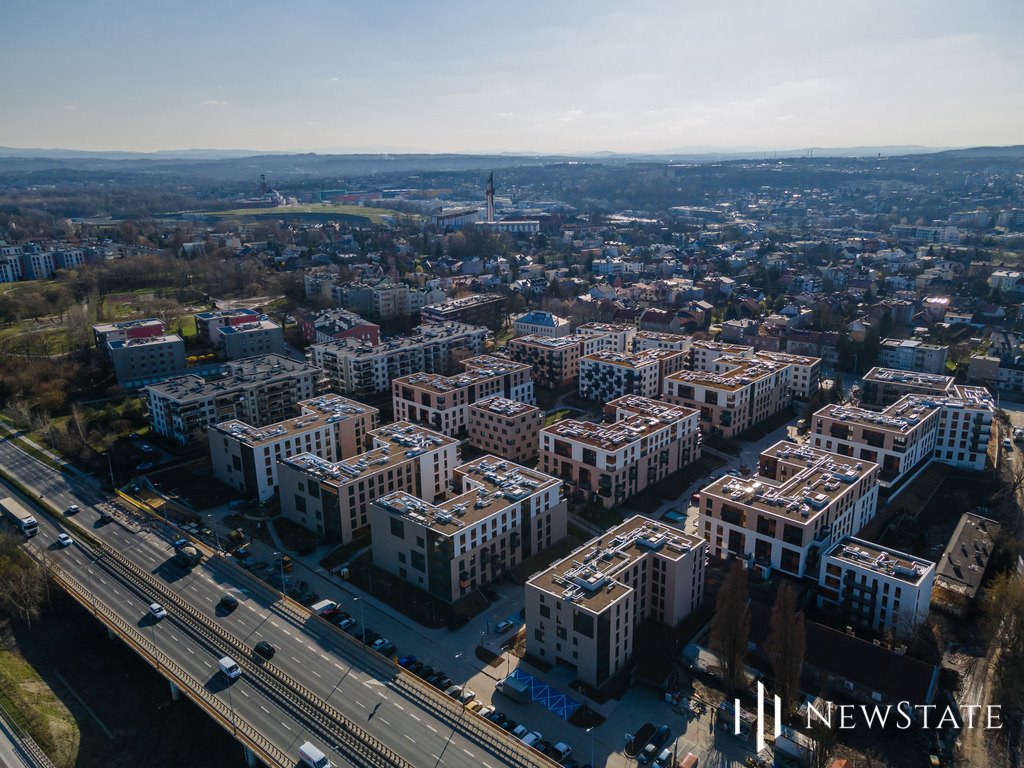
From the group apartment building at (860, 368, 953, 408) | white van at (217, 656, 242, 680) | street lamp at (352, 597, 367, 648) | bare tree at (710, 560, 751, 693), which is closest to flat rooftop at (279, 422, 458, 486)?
street lamp at (352, 597, 367, 648)

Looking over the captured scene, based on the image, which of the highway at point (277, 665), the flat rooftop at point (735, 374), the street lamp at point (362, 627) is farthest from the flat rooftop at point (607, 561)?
the flat rooftop at point (735, 374)

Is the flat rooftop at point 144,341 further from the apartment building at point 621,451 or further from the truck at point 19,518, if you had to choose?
the apartment building at point 621,451

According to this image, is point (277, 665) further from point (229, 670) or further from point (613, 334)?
point (613, 334)

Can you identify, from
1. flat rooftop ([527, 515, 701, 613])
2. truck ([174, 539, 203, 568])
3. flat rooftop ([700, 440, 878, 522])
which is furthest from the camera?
truck ([174, 539, 203, 568])

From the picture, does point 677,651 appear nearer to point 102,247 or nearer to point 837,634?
point 837,634

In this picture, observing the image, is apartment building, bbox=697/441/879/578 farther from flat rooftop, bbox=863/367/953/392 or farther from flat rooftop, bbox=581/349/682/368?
flat rooftop, bbox=581/349/682/368

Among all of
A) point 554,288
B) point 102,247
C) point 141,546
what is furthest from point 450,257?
point 141,546
